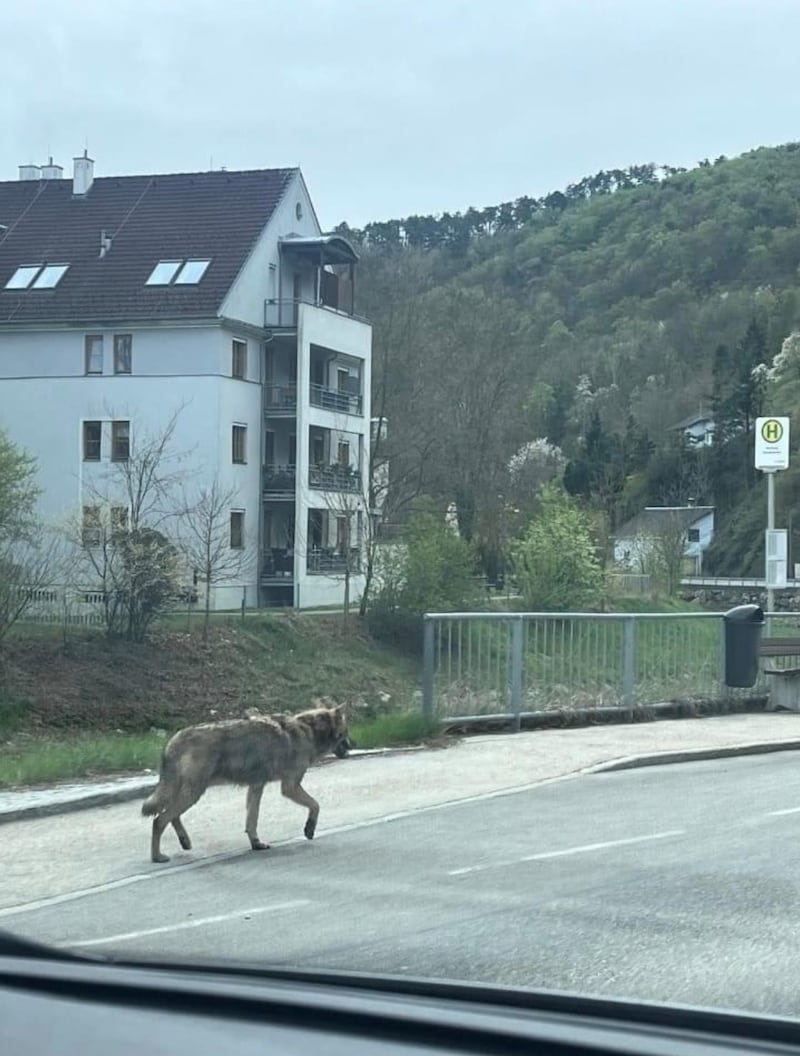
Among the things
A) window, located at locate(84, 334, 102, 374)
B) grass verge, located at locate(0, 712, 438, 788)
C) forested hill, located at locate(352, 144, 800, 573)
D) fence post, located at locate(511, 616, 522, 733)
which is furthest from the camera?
forested hill, located at locate(352, 144, 800, 573)

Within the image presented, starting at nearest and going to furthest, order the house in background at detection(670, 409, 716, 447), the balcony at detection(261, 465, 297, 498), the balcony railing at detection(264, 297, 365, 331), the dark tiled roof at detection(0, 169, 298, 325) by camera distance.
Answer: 1. the dark tiled roof at detection(0, 169, 298, 325)
2. the balcony at detection(261, 465, 297, 498)
3. the balcony railing at detection(264, 297, 365, 331)
4. the house in background at detection(670, 409, 716, 447)

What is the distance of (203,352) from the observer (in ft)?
152

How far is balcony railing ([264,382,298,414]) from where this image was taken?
49281 millimetres

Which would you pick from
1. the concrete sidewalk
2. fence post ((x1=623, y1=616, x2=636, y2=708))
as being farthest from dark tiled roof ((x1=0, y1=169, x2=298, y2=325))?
the concrete sidewalk

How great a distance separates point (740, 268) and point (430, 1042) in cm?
13091

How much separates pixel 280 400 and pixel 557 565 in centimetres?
1132

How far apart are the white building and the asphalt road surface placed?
3293 centimetres

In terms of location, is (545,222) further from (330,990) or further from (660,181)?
(330,990)

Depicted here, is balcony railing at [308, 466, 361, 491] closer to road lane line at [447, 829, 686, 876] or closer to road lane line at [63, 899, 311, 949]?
road lane line at [447, 829, 686, 876]

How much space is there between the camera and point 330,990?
2.37 m

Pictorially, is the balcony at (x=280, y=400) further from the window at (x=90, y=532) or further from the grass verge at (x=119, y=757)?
the grass verge at (x=119, y=757)

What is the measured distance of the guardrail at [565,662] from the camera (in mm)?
17547

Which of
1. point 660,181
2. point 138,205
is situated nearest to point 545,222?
point 660,181

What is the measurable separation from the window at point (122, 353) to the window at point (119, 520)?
11.1 meters
